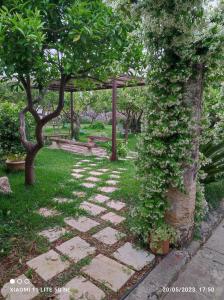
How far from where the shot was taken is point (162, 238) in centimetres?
201

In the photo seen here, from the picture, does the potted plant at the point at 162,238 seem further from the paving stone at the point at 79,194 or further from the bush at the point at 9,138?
the bush at the point at 9,138

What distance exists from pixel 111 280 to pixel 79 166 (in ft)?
12.8

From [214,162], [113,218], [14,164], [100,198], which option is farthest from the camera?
[14,164]

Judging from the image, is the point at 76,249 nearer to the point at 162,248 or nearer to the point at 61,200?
the point at 162,248

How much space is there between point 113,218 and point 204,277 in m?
1.22

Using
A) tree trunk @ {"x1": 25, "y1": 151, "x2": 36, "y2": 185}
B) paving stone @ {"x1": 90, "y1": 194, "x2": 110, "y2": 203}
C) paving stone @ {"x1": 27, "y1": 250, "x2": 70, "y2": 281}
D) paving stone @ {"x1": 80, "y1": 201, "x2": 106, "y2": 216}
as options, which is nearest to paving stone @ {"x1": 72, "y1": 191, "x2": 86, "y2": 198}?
paving stone @ {"x1": 90, "y1": 194, "x2": 110, "y2": 203}

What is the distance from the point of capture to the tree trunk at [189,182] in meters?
1.94

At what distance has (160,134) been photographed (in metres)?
1.90

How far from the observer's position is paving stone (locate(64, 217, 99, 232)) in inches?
99.6

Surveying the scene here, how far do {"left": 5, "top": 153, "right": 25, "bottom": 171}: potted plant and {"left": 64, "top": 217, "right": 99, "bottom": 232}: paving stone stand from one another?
7.92 feet

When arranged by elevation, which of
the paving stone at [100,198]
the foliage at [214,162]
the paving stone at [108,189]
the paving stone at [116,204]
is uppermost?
the foliage at [214,162]

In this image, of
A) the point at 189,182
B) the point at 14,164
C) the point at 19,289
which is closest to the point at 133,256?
the point at 189,182

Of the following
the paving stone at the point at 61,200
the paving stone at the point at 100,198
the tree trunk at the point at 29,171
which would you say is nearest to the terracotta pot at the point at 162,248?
the paving stone at the point at 100,198

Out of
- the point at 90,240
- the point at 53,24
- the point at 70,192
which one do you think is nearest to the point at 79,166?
the point at 70,192
